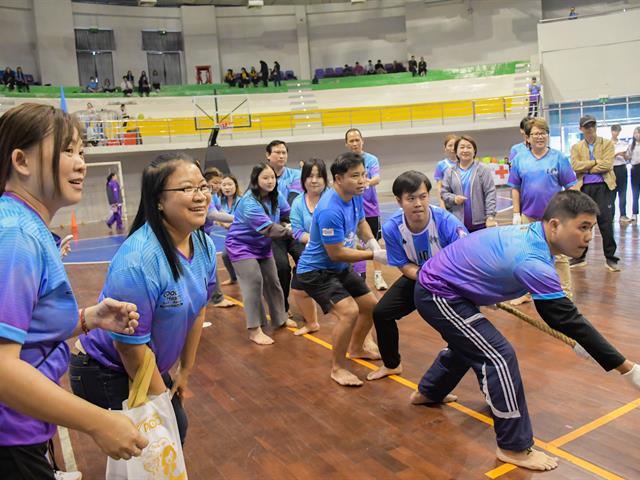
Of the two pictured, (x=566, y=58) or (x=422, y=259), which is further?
(x=566, y=58)

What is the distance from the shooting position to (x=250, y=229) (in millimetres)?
5457

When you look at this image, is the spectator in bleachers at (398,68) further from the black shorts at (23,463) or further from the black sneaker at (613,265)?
the black shorts at (23,463)

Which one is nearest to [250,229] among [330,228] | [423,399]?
[330,228]

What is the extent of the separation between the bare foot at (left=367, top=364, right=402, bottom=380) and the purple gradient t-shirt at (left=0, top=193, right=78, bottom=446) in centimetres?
306

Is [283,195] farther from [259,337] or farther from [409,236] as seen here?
[409,236]

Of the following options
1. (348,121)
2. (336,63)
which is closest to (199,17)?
(336,63)

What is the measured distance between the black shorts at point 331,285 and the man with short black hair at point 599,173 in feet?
13.4

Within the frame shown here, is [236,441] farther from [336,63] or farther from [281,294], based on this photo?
[336,63]

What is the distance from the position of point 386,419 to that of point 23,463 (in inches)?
102

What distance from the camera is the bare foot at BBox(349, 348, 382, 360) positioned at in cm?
477

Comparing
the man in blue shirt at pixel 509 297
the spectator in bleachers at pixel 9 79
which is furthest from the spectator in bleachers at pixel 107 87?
the man in blue shirt at pixel 509 297

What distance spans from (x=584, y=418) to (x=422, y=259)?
56.3 inches

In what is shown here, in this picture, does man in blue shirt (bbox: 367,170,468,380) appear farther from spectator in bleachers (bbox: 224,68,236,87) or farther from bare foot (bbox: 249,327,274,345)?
spectator in bleachers (bbox: 224,68,236,87)

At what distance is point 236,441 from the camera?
3492 millimetres
